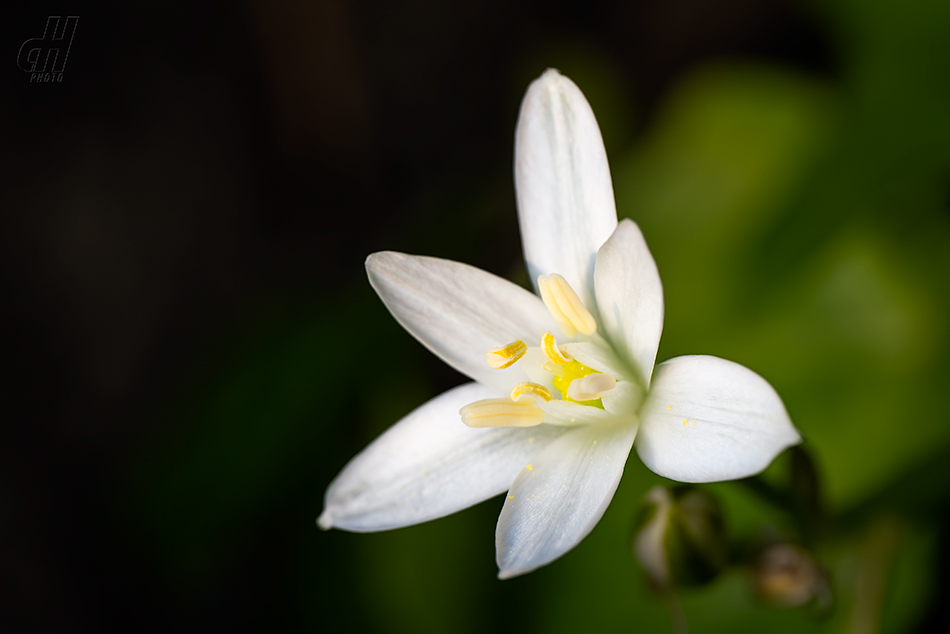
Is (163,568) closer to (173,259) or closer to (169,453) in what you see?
(169,453)

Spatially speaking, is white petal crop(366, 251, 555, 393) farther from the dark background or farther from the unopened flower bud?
the dark background

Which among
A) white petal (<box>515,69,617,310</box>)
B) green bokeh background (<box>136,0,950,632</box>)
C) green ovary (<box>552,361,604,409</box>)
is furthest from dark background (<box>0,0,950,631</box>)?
white petal (<box>515,69,617,310</box>)

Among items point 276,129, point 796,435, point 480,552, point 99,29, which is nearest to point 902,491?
point 796,435

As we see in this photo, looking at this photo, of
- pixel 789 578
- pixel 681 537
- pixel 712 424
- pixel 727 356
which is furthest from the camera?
pixel 727 356

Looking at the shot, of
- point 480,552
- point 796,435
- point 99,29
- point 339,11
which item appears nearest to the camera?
point 796,435

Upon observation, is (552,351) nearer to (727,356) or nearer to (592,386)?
(592,386)

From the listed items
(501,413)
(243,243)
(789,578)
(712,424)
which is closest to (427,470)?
→ (501,413)
